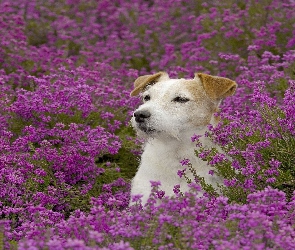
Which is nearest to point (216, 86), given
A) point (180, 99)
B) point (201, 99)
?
point (201, 99)

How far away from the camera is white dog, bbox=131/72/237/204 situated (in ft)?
15.9

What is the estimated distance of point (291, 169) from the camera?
15.1 feet

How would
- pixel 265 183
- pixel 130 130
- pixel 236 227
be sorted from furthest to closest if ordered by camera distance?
pixel 130 130
pixel 265 183
pixel 236 227

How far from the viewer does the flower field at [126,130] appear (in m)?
3.47

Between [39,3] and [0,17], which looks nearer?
[0,17]

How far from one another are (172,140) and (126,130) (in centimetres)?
198

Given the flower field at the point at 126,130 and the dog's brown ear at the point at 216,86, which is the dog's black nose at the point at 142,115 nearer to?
the flower field at the point at 126,130

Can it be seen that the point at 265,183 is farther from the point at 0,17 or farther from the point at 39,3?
the point at 39,3

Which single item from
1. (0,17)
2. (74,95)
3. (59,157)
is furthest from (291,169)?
(0,17)

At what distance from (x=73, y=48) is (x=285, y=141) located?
6.45m

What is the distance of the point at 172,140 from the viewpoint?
4953 mm

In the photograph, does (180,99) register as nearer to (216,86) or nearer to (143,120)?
(216,86)

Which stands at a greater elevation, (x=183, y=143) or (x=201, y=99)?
(x=201, y=99)

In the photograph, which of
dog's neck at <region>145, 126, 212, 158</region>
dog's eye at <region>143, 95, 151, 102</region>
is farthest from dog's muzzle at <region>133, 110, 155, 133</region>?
dog's eye at <region>143, 95, 151, 102</region>
